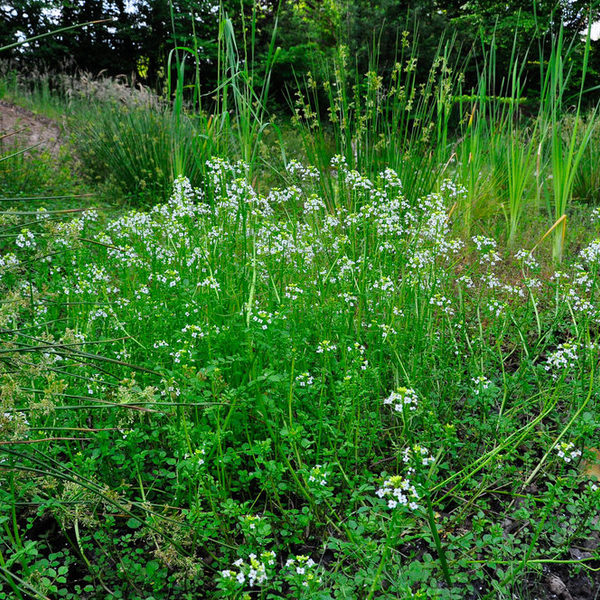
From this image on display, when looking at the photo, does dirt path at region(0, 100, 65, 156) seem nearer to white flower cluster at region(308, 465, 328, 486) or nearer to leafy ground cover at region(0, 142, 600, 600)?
leafy ground cover at region(0, 142, 600, 600)

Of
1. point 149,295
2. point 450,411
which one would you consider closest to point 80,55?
point 149,295

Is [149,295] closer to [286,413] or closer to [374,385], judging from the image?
[286,413]

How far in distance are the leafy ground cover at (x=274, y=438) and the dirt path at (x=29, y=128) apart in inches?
243

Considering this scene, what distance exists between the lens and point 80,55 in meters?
16.7

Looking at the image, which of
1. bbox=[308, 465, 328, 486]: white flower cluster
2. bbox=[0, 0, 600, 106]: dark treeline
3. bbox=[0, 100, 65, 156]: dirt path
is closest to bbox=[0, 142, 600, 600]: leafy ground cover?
bbox=[308, 465, 328, 486]: white flower cluster

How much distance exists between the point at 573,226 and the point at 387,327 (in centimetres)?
371

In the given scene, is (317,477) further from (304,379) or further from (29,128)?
(29,128)

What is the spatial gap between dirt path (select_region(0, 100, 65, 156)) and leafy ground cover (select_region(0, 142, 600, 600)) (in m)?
6.17

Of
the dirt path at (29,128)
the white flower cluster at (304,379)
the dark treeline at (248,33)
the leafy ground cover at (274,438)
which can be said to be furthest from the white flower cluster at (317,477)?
the dark treeline at (248,33)

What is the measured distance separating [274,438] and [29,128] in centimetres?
915

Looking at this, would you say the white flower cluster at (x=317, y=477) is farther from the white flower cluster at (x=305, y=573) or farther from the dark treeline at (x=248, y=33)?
the dark treeline at (x=248, y=33)

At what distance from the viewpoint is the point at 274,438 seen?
6.33ft

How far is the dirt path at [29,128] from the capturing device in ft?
27.0

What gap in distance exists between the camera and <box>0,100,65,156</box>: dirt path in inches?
324
